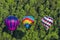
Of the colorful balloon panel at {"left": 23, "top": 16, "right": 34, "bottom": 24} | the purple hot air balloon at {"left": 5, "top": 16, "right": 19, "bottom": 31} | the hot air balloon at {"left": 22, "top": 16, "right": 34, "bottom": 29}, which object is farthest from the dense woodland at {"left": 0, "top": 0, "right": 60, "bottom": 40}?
the purple hot air balloon at {"left": 5, "top": 16, "right": 19, "bottom": 31}

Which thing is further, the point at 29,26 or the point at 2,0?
the point at 2,0

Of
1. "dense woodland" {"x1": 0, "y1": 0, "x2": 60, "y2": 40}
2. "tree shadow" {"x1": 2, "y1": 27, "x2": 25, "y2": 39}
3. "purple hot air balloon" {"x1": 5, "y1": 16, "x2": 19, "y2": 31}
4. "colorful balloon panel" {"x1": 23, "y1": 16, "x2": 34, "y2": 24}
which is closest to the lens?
"purple hot air balloon" {"x1": 5, "y1": 16, "x2": 19, "y2": 31}

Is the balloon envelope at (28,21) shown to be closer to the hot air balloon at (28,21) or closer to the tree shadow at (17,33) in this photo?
the hot air balloon at (28,21)

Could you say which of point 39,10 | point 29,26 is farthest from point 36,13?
point 29,26

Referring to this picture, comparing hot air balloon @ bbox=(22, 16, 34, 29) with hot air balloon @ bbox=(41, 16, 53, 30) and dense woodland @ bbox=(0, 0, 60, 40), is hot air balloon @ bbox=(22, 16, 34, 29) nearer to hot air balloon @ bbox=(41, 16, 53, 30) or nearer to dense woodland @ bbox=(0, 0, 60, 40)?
dense woodland @ bbox=(0, 0, 60, 40)

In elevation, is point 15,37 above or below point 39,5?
below

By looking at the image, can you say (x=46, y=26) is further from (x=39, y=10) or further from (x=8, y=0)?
(x=8, y=0)

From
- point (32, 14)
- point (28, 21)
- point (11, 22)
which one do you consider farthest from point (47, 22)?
point (11, 22)

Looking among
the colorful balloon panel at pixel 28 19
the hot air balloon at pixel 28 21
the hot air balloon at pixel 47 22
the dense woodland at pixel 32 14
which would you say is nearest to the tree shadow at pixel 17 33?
the dense woodland at pixel 32 14
